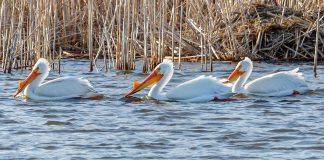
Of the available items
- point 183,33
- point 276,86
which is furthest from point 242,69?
point 183,33

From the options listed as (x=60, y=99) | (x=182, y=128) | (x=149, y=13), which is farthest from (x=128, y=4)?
(x=182, y=128)

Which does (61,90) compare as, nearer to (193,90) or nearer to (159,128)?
(193,90)

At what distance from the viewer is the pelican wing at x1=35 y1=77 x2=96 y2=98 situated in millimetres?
9562

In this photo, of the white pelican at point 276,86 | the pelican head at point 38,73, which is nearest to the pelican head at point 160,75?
the white pelican at point 276,86

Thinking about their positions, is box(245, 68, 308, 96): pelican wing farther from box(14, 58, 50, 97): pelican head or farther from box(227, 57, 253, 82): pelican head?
box(14, 58, 50, 97): pelican head

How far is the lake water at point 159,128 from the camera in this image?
652 centimetres

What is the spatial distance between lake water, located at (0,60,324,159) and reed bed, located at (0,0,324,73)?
1.17m

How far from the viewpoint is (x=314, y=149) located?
6605 millimetres

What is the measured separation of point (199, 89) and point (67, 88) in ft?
4.89

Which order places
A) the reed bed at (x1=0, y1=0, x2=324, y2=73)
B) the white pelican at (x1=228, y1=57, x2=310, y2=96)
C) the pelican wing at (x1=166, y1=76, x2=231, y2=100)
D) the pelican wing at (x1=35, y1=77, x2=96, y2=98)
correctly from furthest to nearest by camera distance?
the reed bed at (x1=0, y1=0, x2=324, y2=73) < the white pelican at (x1=228, y1=57, x2=310, y2=96) < the pelican wing at (x1=35, y1=77, x2=96, y2=98) < the pelican wing at (x1=166, y1=76, x2=231, y2=100)

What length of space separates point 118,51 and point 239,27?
2627mm

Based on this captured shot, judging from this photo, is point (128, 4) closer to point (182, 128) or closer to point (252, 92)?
point (252, 92)

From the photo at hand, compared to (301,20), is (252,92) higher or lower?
lower

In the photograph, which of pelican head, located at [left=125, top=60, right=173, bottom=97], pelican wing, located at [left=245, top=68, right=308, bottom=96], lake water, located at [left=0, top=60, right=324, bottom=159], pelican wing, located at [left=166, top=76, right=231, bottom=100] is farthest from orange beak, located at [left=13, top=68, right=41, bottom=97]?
pelican wing, located at [left=245, top=68, right=308, bottom=96]
